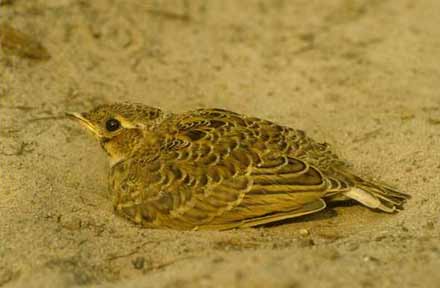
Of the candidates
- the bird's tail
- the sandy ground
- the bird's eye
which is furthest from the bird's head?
the bird's tail

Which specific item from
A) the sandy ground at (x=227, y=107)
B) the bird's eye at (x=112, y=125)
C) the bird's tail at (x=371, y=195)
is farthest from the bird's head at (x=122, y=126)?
the bird's tail at (x=371, y=195)

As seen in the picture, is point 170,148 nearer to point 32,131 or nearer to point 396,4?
point 32,131

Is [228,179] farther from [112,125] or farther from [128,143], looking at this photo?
[112,125]

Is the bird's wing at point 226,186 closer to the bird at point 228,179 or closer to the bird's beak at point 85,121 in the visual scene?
the bird at point 228,179

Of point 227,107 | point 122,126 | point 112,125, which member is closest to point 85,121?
point 112,125

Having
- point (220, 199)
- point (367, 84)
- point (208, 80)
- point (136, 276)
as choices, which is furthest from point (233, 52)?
point (136, 276)

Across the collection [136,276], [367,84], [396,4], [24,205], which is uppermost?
[396,4]

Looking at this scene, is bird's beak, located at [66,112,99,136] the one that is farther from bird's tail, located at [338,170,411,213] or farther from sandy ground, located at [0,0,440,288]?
bird's tail, located at [338,170,411,213]
